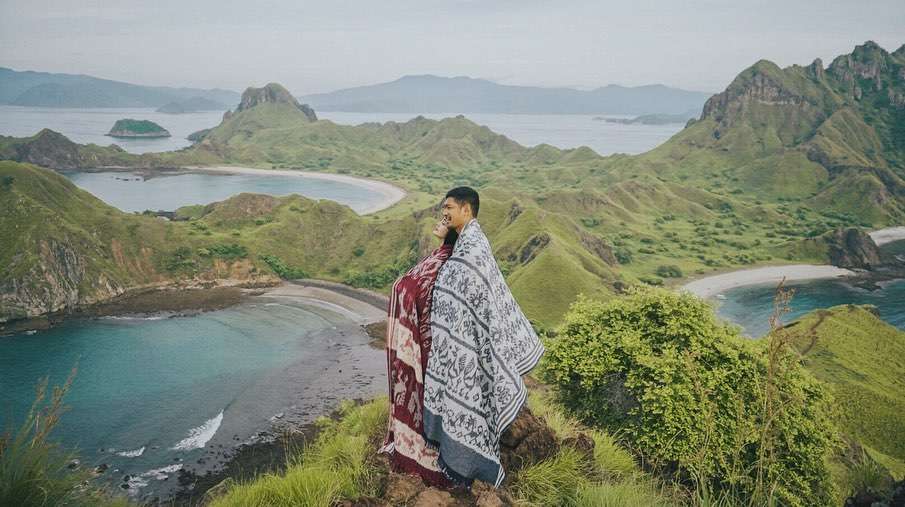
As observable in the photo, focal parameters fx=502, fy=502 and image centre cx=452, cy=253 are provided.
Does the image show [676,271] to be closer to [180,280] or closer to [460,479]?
[180,280]

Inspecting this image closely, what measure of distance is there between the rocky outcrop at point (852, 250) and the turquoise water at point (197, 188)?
9464 cm

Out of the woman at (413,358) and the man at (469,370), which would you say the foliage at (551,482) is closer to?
the man at (469,370)

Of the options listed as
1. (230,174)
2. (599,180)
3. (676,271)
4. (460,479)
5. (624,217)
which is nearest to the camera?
(460,479)

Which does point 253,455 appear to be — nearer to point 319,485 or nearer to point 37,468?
point 319,485

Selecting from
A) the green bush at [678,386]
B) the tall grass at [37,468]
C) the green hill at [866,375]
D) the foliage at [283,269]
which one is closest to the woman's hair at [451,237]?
the tall grass at [37,468]

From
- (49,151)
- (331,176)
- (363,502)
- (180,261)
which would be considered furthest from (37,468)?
(49,151)

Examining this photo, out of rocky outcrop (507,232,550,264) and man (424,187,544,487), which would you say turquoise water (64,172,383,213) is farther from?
man (424,187,544,487)

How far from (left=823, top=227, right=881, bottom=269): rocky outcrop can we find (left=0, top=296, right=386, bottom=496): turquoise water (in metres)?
83.1

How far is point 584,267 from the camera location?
60469 millimetres

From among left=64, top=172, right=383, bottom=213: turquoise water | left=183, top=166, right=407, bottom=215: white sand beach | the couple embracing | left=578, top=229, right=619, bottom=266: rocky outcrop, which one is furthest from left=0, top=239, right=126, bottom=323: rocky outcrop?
left=183, top=166, right=407, bottom=215: white sand beach

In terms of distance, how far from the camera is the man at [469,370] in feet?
16.7

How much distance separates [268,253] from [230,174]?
129330 millimetres

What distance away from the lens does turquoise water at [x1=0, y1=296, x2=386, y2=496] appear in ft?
102

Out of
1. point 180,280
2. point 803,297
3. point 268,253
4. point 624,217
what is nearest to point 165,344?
point 180,280
